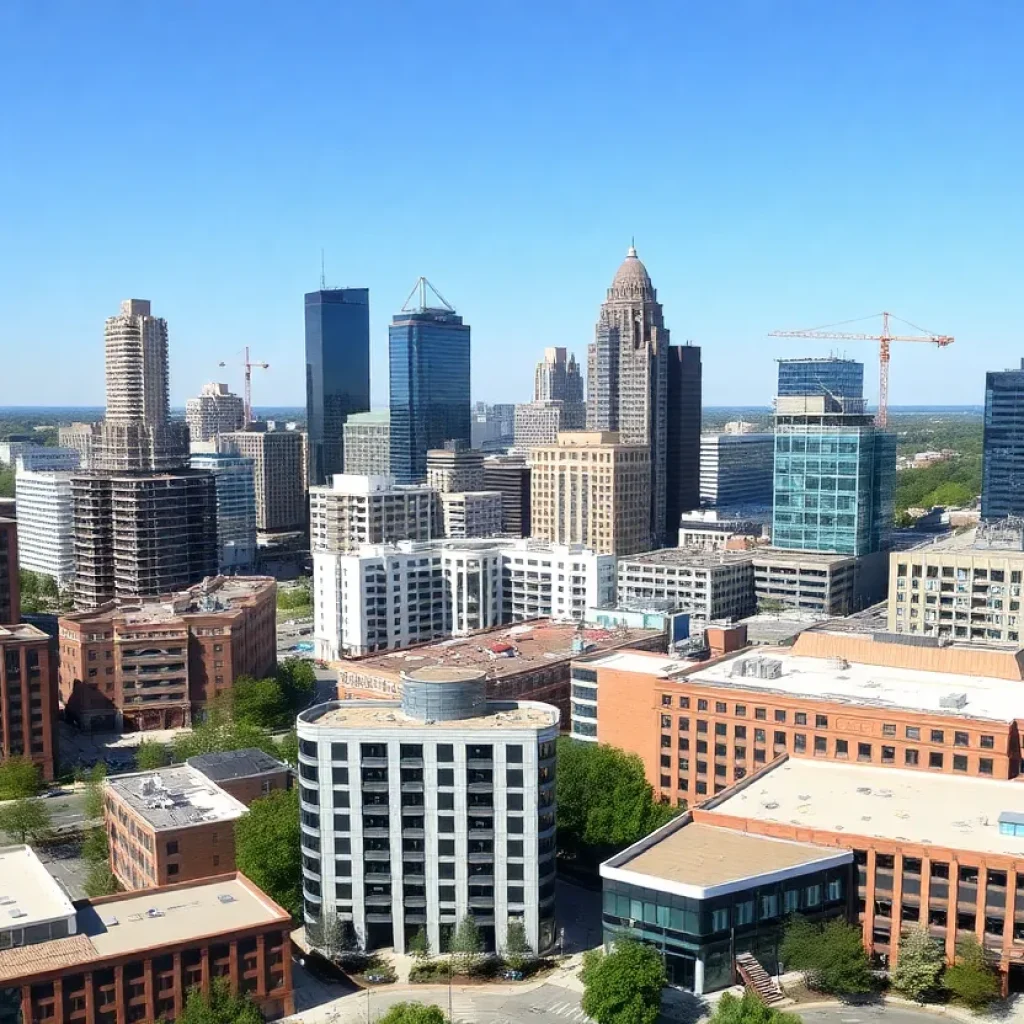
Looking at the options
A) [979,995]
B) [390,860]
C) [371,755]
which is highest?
[371,755]

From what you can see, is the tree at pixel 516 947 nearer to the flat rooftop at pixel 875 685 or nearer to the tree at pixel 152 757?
the flat rooftop at pixel 875 685

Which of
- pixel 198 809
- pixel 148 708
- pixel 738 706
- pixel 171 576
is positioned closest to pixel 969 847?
pixel 738 706

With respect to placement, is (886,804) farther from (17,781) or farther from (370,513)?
(370,513)

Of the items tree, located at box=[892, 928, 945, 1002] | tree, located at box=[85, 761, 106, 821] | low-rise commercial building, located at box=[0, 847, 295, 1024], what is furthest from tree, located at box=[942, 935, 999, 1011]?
tree, located at box=[85, 761, 106, 821]

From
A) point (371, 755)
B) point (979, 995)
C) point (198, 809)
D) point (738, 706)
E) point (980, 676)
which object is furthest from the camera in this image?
point (980, 676)

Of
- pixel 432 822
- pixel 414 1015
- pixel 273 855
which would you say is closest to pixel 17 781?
pixel 273 855

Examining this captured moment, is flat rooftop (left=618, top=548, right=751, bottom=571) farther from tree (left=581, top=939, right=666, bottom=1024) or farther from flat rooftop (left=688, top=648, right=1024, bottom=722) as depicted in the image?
tree (left=581, top=939, right=666, bottom=1024)

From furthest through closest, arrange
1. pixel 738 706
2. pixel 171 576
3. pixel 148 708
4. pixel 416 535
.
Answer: pixel 416 535, pixel 171 576, pixel 148 708, pixel 738 706

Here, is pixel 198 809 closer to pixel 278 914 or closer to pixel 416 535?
pixel 278 914
